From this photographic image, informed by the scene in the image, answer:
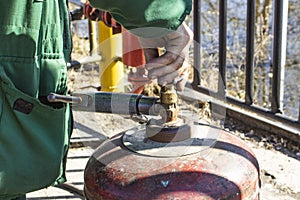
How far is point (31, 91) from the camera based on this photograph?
153 centimetres

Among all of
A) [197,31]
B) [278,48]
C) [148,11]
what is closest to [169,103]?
[148,11]

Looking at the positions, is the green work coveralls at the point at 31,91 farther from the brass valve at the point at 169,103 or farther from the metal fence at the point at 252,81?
the metal fence at the point at 252,81

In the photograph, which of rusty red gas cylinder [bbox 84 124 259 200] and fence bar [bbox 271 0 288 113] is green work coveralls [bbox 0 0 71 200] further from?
fence bar [bbox 271 0 288 113]

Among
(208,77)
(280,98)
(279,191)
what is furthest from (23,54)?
(208,77)

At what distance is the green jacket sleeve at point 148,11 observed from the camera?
1.28 m

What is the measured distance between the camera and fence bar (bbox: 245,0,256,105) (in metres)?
2.97

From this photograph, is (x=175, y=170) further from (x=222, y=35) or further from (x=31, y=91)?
(x=222, y=35)

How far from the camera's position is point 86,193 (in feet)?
4.94

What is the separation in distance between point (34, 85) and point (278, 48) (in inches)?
67.1

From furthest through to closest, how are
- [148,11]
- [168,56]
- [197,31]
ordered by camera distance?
[197,31], [168,56], [148,11]

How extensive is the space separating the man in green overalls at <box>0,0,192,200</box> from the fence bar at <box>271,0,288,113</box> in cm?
150

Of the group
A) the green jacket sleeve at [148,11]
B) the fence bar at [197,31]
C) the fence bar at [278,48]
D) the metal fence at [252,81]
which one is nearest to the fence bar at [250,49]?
the metal fence at [252,81]

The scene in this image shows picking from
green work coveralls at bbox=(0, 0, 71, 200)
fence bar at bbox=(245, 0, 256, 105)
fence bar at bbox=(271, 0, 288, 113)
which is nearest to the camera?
green work coveralls at bbox=(0, 0, 71, 200)

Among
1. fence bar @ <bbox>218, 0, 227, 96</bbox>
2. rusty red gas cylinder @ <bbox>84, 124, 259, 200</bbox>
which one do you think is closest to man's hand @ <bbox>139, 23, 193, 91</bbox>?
rusty red gas cylinder @ <bbox>84, 124, 259, 200</bbox>
